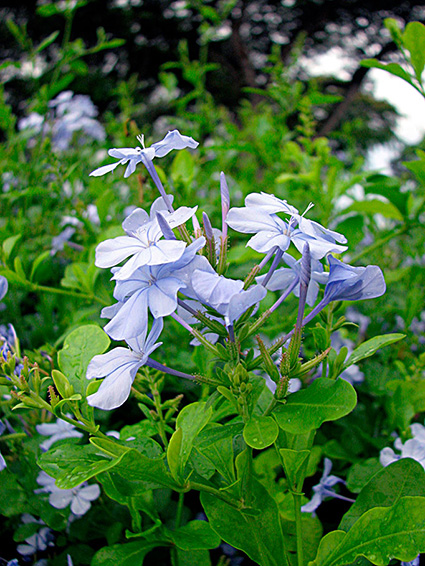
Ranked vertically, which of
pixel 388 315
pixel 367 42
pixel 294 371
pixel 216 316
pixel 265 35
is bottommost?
pixel 367 42

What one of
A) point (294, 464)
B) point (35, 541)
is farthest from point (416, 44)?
point (35, 541)

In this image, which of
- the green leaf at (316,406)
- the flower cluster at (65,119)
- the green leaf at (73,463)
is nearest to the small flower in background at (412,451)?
the green leaf at (316,406)

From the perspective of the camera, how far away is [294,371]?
30.5 inches

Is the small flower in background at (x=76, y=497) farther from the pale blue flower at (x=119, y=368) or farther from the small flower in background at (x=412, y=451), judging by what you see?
the small flower in background at (x=412, y=451)

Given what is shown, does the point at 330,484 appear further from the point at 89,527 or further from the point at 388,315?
the point at 388,315

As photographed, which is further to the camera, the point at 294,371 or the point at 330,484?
the point at 330,484

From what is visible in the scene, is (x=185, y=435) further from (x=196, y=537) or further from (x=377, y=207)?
(x=377, y=207)

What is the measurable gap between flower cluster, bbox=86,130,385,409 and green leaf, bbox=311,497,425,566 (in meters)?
0.36

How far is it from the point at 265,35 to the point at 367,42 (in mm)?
2483

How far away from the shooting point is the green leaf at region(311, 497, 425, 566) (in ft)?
2.48

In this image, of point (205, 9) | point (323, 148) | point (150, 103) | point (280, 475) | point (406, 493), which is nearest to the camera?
point (406, 493)

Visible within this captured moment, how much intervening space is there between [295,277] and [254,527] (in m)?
0.46

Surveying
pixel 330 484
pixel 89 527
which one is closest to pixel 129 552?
pixel 89 527

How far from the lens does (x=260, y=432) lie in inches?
28.5
